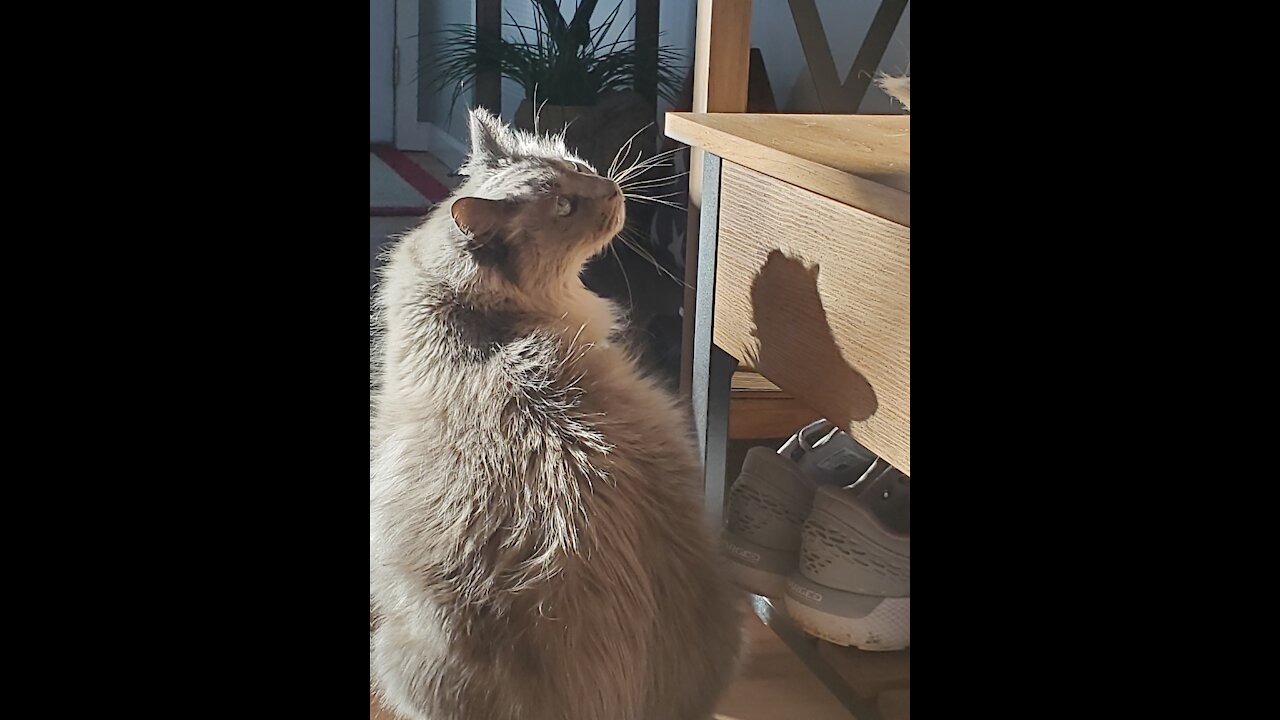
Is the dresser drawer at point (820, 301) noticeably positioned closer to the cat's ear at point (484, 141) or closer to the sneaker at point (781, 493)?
the sneaker at point (781, 493)

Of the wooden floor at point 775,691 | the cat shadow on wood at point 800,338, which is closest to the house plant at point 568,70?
the cat shadow on wood at point 800,338

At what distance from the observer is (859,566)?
992 millimetres

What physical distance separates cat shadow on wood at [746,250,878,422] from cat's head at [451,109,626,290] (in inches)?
5.2

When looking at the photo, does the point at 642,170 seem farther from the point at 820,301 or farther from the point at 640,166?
the point at 820,301

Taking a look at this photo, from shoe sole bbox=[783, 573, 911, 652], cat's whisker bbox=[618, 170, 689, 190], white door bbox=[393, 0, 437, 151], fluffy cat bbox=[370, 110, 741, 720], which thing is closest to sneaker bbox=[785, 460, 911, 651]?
shoe sole bbox=[783, 573, 911, 652]

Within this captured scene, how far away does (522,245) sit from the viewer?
887mm

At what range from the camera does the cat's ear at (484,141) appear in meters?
0.89

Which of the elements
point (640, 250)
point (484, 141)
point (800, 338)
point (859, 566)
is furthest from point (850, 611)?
point (484, 141)

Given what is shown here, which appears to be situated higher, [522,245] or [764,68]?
[764,68]

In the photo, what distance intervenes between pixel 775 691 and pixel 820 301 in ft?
0.95
